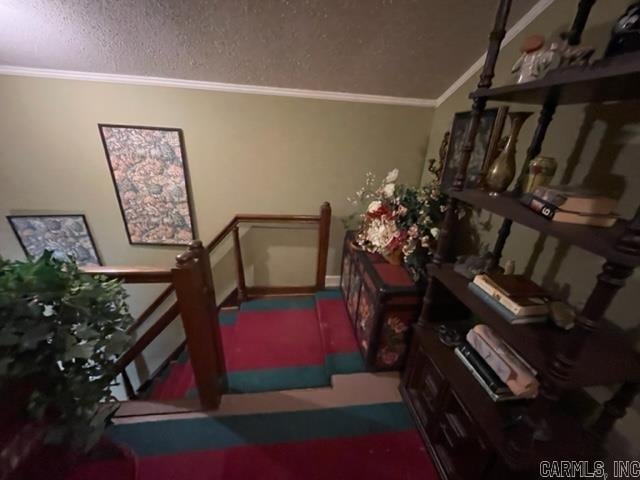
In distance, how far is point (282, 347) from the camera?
1.76 meters

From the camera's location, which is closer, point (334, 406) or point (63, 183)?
point (334, 406)

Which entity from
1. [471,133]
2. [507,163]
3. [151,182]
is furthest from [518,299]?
[151,182]

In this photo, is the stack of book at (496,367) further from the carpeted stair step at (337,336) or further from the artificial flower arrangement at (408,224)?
the carpeted stair step at (337,336)

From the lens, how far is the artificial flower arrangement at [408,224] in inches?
54.6

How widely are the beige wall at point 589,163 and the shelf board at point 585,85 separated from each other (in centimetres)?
8

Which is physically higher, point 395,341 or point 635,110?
point 635,110

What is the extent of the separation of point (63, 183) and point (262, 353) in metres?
2.13

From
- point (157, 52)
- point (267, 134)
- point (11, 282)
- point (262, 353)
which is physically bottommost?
point (262, 353)

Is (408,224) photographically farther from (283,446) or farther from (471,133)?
(283,446)

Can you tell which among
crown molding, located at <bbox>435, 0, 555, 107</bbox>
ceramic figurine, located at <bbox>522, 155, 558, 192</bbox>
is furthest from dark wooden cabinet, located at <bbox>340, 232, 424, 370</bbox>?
crown molding, located at <bbox>435, 0, 555, 107</bbox>

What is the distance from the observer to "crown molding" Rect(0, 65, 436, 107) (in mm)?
1663

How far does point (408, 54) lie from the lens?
55.0 inches

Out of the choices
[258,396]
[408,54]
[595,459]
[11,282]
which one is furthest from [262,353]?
[408,54]

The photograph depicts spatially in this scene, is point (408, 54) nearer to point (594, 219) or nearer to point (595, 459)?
point (594, 219)
